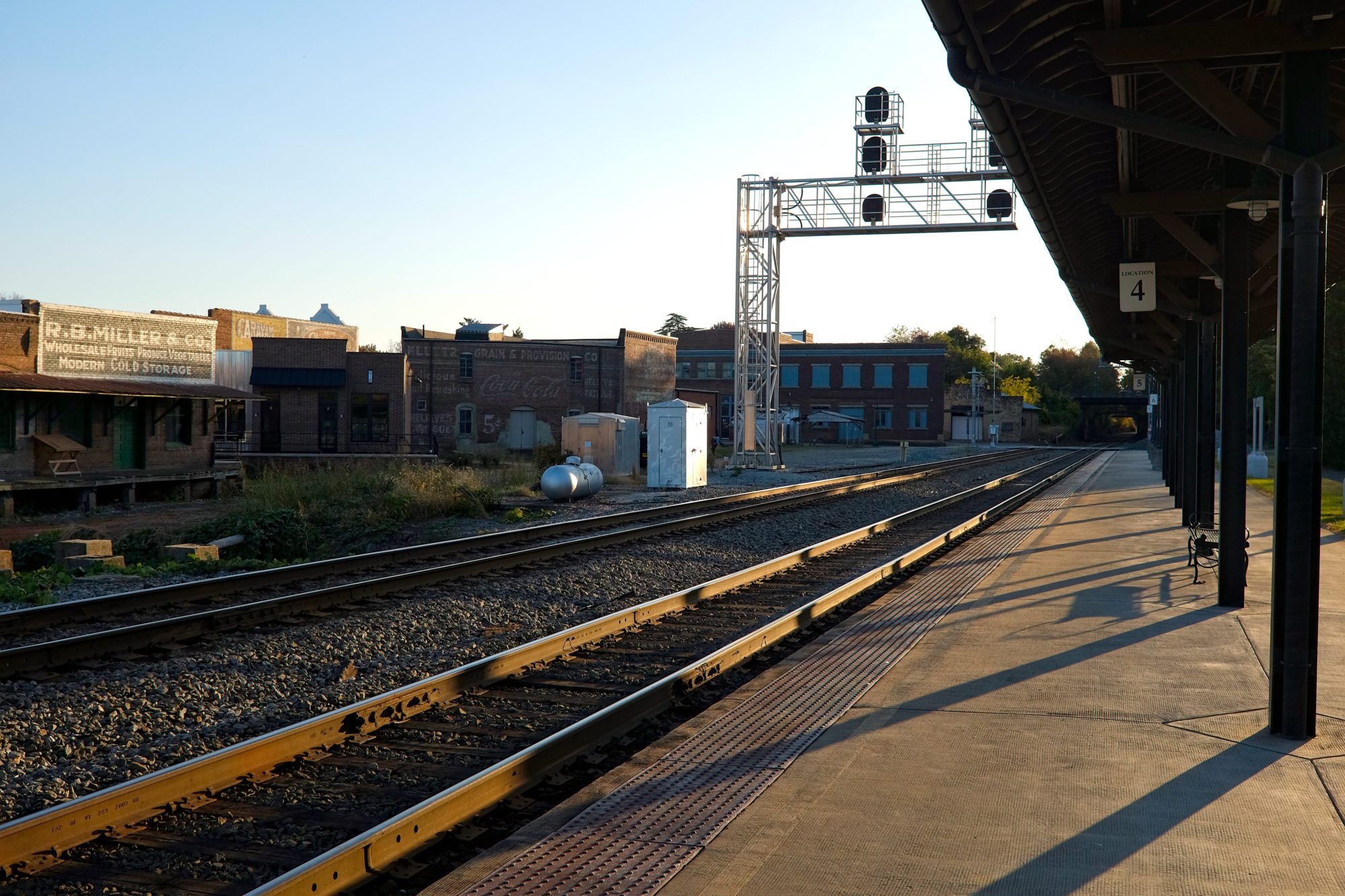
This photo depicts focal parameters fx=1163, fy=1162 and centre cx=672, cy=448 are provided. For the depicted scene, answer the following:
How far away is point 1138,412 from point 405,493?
11862 cm

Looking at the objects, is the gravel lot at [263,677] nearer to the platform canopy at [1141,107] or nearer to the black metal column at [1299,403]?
the black metal column at [1299,403]

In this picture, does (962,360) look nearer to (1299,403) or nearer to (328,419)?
(328,419)

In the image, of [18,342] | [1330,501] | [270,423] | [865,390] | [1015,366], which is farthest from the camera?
[1015,366]

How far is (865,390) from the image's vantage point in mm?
88938

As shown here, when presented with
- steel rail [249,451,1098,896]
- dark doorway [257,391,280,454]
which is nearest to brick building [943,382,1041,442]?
dark doorway [257,391,280,454]

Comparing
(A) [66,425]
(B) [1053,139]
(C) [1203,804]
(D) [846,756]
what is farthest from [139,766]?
(A) [66,425]

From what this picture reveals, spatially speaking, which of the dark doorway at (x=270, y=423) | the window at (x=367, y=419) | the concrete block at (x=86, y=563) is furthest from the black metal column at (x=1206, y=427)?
the dark doorway at (x=270, y=423)

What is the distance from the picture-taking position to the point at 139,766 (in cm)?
600

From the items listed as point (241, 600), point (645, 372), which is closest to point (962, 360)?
point (645, 372)

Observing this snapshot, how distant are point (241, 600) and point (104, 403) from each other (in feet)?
85.6

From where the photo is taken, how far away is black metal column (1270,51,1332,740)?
6254 millimetres

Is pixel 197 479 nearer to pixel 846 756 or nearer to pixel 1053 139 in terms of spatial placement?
pixel 1053 139

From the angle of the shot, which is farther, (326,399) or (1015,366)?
(1015,366)

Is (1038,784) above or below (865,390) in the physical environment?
below
